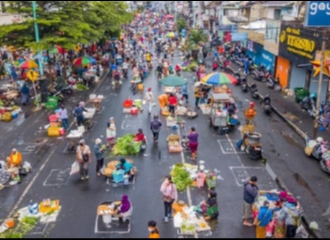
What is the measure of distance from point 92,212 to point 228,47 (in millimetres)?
38609

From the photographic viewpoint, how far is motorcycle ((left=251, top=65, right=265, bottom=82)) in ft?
108

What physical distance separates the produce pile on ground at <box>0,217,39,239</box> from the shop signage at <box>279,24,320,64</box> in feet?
61.0

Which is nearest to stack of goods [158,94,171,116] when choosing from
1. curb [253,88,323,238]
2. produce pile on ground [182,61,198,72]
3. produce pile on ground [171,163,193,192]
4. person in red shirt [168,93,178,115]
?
person in red shirt [168,93,178,115]

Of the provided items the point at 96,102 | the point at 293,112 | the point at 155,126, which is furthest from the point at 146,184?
the point at 293,112

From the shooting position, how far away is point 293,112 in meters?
24.5

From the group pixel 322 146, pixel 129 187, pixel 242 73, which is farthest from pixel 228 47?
pixel 129 187

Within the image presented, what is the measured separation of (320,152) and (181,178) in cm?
639

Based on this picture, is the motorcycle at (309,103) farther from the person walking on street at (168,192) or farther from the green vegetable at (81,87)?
the green vegetable at (81,87)

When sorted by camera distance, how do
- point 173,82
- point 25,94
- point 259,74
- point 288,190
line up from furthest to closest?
point 259,74 < point 25,94 < point 173,82 < point 288,190

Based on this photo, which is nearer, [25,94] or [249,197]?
[249,197]

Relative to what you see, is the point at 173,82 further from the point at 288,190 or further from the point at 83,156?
the point at 288,190

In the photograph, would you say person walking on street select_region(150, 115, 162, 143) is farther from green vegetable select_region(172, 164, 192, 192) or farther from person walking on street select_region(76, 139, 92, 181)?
person walking on street select_region(76, 139, 92, 181)

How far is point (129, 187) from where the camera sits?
14852mm

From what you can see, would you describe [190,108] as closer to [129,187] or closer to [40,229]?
[129,187]
